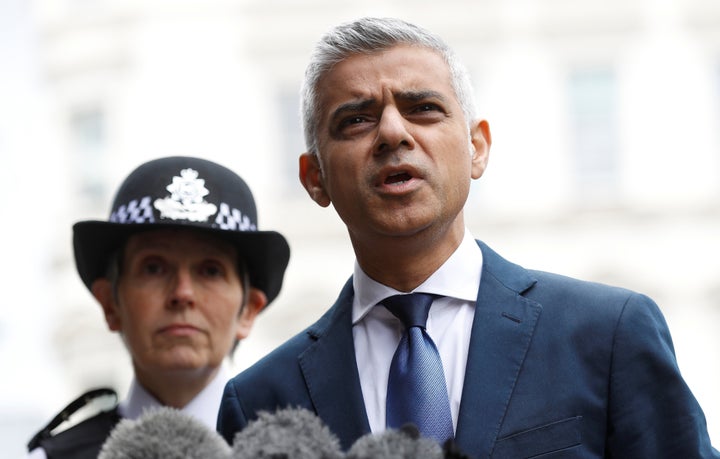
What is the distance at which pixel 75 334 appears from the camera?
17297 mm

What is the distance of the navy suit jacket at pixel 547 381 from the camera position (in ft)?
7.33

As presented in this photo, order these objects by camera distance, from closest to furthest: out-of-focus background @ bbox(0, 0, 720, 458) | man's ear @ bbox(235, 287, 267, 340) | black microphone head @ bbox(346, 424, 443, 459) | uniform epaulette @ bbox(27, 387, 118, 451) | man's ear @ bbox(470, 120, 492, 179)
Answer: black microphone head @ bbox(346, 424, 443, 459) < man's ear @ bbox(470, 120, 492, 179) < uniform epaulette @ bbox(27, 387, 118, 451) < man's ear @ bbox(235, 287, 267, 340) < out-of-focus background @ bbox(0, 0, 720, 458)

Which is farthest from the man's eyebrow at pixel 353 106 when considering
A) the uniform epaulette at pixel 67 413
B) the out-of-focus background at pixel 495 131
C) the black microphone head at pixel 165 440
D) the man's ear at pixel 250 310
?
the out-of-focus background at pixel 495 131

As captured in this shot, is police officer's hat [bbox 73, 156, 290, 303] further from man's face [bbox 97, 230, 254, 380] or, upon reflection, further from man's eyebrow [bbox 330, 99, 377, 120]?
man's eyebrow [bbox 330, 99, 377, 120]

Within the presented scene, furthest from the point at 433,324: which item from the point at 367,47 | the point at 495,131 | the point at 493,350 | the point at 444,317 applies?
the point at 495,131

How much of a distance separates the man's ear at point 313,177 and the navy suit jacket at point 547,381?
253 millimetres

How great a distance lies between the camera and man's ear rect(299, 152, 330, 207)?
261cm

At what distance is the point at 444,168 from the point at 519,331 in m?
0.30

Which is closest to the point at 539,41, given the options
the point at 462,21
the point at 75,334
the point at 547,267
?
the point at 462,21

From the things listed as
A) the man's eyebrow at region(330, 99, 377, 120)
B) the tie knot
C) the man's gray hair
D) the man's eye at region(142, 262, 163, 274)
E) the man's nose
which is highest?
the man's gray hair

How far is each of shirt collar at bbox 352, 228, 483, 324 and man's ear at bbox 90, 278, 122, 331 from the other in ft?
3.26

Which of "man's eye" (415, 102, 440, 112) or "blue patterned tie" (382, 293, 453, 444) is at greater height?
"man's eye" (415, 102, 440, 112)

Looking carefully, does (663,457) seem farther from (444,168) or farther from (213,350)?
(213,350)

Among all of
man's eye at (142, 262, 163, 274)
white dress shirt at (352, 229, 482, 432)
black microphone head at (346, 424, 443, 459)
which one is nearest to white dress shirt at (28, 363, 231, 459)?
man's eye at (142, 262, 163, 274)
